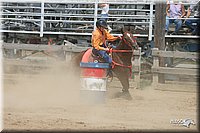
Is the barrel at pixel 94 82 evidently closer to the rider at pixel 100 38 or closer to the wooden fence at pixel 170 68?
the rider at pixel 100 38

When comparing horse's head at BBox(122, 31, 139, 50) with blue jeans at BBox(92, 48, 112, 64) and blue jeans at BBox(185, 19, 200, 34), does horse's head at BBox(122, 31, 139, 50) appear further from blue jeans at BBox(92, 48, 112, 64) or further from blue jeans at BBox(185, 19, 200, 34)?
blue jeans at BBox(185, 19, 200, 34)

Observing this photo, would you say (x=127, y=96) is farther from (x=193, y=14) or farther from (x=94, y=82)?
(x=193, y=14)

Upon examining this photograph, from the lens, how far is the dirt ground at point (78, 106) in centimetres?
767

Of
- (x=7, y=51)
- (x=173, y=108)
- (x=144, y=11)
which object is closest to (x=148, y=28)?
(x=144, y=11)

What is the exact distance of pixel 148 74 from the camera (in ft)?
45.1

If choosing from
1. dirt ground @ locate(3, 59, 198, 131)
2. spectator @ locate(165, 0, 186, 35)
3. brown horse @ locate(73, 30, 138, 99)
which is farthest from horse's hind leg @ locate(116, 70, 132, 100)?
spectator @ locate(165, 0, 186, 35)

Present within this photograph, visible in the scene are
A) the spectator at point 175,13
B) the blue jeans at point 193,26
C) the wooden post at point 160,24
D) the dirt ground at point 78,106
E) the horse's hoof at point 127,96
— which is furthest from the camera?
the spectator at point 175,13

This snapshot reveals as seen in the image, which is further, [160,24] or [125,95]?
[160,24]

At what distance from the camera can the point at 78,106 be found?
9.73m

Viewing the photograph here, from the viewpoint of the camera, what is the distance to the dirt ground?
25.2ft

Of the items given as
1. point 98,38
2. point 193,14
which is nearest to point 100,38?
point 98,38

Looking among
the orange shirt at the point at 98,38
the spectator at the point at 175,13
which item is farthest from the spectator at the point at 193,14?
the orange shirt at the point at 98,38

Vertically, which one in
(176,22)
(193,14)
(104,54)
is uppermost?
(193,14)

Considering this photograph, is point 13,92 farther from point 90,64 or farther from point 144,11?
point 144,11
